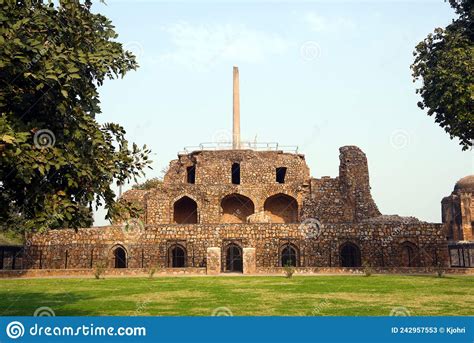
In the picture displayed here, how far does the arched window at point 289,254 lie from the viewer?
27359 millimetres

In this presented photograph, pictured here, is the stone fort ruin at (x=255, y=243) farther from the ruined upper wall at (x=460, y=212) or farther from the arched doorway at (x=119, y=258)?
the ruined upper wall at (x=460, y=212)

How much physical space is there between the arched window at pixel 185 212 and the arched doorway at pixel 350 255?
14773 mm

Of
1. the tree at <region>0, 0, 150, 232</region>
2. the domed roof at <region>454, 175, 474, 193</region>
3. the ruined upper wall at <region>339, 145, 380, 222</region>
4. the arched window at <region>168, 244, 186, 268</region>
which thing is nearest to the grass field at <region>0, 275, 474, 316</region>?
the tree at <region>0, 0, 150, 232</region>

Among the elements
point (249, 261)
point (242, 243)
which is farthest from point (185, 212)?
point (249, 261)

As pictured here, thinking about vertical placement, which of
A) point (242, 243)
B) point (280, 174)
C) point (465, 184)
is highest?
point (280, 174)

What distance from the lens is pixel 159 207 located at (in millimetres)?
36000

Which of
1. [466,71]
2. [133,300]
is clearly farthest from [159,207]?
[466,71]

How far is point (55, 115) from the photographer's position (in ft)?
27.3

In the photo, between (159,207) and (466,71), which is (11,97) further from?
(159,207)

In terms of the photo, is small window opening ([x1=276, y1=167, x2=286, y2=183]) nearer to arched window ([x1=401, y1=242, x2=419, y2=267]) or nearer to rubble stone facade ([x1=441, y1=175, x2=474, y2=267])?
arched window ([x1=401, y1=242, x2=419, y2=267])

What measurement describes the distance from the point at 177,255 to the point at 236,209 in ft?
37.9

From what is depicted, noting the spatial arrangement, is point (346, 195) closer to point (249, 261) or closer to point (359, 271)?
point (359, 271)

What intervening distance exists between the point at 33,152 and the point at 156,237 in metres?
21.3

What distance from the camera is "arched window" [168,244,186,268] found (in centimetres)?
2789
